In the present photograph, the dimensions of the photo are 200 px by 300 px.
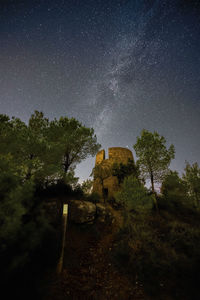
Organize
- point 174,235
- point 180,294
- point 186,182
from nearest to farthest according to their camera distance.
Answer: point 180,294 → point 174,235 → point 186,182

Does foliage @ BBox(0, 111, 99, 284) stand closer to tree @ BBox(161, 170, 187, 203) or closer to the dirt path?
the dirt path

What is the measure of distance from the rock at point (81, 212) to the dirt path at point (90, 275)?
85 cm

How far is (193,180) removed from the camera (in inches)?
626

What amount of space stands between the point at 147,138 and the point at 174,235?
9.34m

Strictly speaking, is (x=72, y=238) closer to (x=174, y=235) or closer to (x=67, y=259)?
(x=67, y=259)

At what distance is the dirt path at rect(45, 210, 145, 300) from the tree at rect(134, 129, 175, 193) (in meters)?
7.52

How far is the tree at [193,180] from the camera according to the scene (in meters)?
15.2

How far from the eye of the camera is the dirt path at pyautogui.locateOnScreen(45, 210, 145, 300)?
399cm

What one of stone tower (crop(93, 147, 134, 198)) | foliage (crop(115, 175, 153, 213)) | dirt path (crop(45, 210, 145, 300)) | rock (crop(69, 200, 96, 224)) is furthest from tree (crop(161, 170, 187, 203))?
dirt path (crop(45, 210, 145, 300))

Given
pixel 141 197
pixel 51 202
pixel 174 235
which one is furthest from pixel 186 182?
pixel 51 202

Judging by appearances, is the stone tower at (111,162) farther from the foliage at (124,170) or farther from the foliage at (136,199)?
the foliage at (136,199)

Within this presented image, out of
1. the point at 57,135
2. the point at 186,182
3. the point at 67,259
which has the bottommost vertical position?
the point at 67,259

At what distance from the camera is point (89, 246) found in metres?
6.68

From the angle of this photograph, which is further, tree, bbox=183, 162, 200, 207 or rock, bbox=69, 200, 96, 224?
tree, bbox=183, 162, 200, 207
